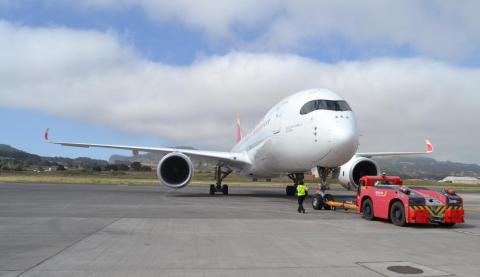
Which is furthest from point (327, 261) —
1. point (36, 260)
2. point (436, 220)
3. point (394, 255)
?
point (436, 220)

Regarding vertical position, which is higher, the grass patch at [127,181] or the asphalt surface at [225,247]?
the grass patch at [127,181]

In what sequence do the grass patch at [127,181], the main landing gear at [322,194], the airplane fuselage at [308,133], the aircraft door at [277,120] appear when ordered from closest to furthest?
the airplane fuselage at [308,133] < the main landing gear at [322,194] < the aircraft door at [277,120] < the grass patch at [127,181]

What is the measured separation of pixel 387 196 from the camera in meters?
12.6

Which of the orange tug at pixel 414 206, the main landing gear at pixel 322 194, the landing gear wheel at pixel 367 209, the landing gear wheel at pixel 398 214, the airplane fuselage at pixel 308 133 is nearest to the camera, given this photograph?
the orange tug at pixel 414 206

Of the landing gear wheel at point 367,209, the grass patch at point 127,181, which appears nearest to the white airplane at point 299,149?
the landing gear wheel at point 367,209

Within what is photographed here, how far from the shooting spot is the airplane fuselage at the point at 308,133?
1536 centimetres

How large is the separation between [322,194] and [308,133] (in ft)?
7.68

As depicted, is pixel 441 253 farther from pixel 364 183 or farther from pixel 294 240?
pixel 364 183

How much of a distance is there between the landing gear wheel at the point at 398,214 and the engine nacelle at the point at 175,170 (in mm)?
11152

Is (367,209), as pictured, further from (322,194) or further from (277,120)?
(277,120)

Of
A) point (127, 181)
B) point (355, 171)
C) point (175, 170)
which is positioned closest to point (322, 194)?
point (355, 171)

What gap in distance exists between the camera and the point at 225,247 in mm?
7953

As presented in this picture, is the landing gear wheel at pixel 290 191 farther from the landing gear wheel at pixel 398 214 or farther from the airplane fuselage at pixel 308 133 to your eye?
the landing gear wheel at pixel 398 214

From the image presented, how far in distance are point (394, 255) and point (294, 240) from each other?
2.08m
